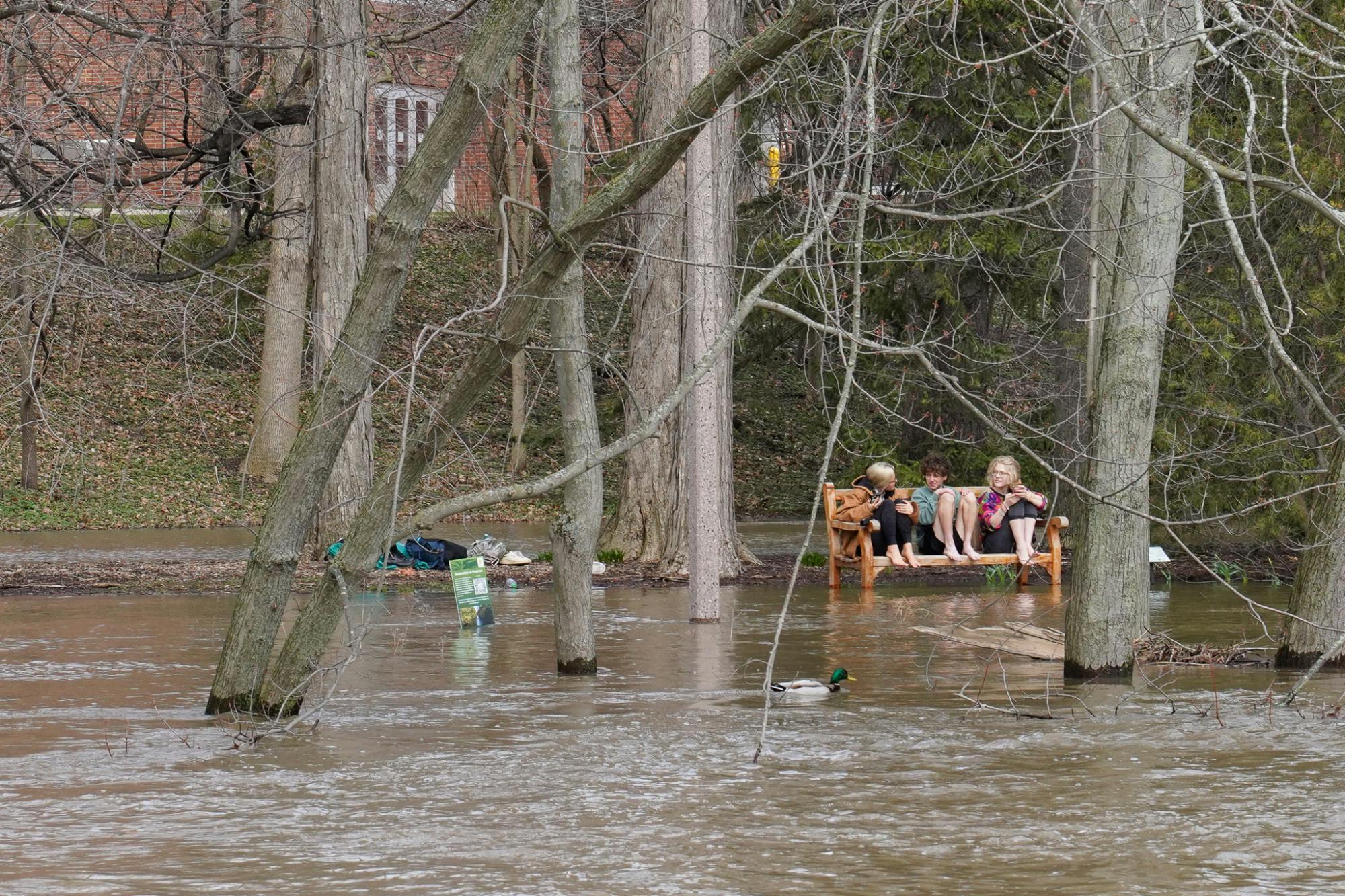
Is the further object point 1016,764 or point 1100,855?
point 1016,764

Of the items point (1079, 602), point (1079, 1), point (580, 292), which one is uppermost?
point (1079, 1)

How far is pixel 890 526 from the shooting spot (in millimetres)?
17828

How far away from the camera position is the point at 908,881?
6203 millimetres

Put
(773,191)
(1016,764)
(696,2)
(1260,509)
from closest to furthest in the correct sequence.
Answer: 1. (1016,764)
2. (696,2)
3. (1260,509)
4. (773,191)

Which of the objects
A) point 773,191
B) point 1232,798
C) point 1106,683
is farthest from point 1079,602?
point 773,191

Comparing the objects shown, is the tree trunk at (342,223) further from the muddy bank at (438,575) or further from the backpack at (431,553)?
the muddy bank at (438,575)

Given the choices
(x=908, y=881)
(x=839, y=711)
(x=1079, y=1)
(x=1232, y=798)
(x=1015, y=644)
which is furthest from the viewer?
(x=1015, y=644)

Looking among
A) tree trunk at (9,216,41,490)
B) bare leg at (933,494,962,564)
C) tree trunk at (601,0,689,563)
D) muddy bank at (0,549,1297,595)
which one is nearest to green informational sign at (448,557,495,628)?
muddy bank at (0,549,1297,595)

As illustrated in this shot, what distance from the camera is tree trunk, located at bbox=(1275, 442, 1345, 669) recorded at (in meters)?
10.4

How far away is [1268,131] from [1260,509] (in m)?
3.51

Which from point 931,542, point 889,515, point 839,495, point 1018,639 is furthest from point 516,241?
point 1018,639

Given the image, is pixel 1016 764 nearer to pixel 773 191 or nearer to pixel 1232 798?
pixel 1232 798

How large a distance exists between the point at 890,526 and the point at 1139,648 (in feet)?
20.9

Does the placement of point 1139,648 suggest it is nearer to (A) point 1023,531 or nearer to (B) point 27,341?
(A) point 1023,531
